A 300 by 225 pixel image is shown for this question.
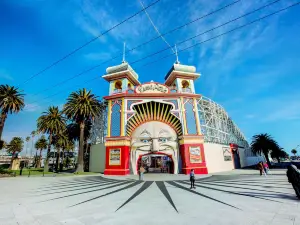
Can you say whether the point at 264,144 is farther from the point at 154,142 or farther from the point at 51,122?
the point at 51,122

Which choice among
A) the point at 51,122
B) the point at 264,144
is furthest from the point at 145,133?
the point at 264,144

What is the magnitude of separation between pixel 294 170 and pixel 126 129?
21729mm

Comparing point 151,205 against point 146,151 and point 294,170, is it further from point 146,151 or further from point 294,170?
point 146,151

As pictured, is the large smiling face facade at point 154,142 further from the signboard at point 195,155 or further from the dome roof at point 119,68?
the dome roof at point 119,68

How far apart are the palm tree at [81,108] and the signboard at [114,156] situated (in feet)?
27.5

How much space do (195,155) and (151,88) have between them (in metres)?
13.9

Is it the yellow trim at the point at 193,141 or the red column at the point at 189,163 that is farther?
the yellow trim at the point at 193,141

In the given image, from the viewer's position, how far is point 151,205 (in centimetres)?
736

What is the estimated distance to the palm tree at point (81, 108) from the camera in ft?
100

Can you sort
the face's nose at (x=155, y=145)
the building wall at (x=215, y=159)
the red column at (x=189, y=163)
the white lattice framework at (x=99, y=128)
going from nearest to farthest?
the red column at (x=189, y=163), the face's nose at (x=155, y=145), the building wall at (x=215, y=159), the white lattice framework at (x=99, y=128)

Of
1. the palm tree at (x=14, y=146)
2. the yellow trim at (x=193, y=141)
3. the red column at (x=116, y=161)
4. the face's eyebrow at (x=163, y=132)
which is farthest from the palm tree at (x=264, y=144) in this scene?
the palm tree at (x=14, y=146)

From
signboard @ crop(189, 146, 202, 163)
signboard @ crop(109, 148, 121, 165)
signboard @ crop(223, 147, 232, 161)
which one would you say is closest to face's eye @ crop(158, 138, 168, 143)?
signboard @ crop(189, 146, 202, 163)

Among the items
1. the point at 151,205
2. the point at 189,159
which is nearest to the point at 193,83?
the point at 189,159

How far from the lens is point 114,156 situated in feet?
82.4
